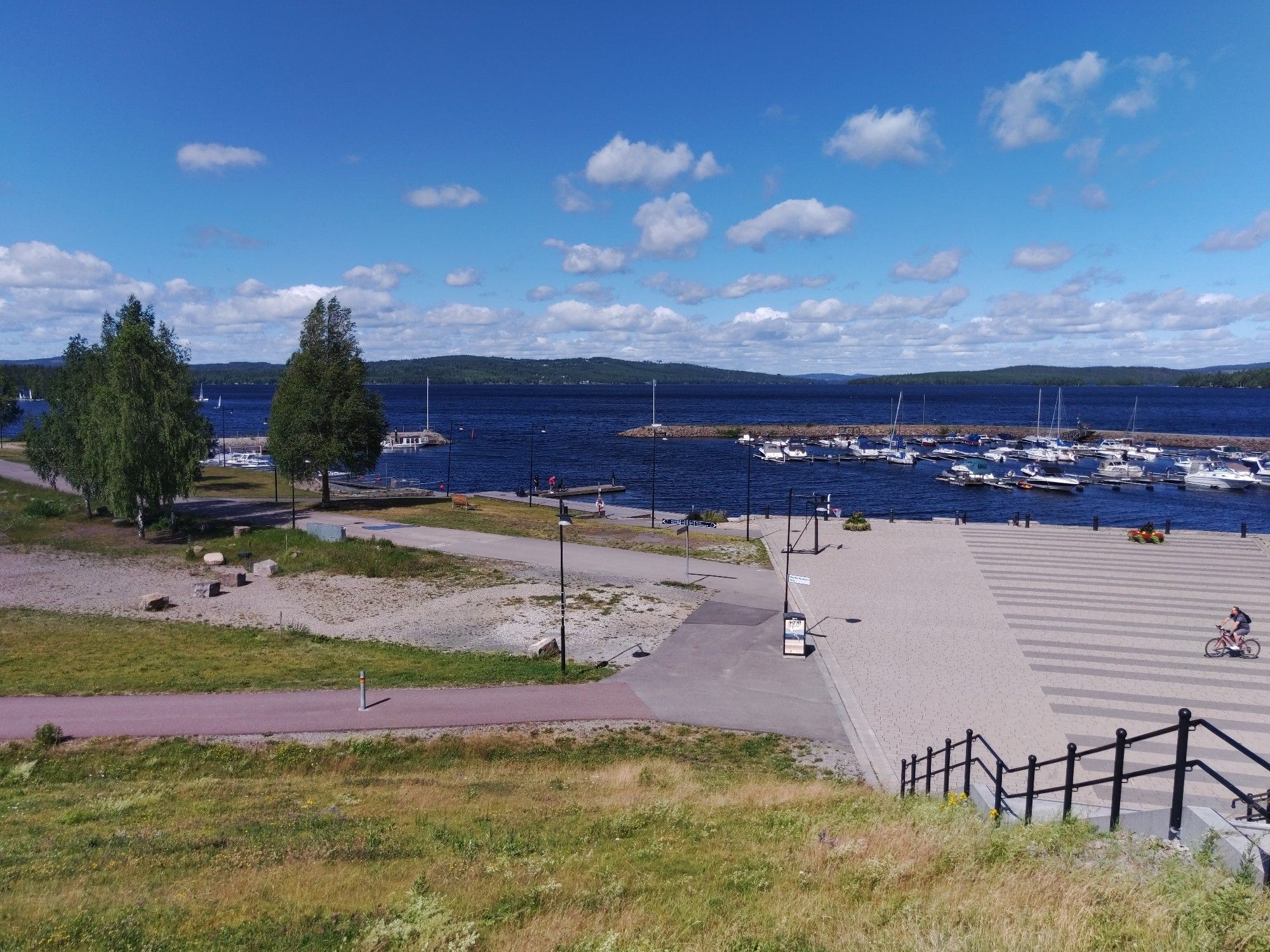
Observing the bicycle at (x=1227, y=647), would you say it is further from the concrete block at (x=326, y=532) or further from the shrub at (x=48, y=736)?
the concrete block at (x=326, y=532)

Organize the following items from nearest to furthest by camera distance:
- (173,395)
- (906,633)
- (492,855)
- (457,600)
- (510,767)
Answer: (492,855) → (510,767) → (906,633) → (457,600) → (173,395)

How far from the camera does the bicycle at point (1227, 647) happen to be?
73.8 ft

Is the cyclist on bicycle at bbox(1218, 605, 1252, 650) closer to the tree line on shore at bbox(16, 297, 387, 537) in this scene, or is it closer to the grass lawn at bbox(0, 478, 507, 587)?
the grass lawn at bbox(0, 478, 507, 587)

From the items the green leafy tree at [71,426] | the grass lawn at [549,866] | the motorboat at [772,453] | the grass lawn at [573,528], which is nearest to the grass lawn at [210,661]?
the grass lawn at [549,866]

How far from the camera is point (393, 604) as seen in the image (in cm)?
2903

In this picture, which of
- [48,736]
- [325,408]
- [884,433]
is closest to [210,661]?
[48,736]

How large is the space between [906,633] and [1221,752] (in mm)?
9157

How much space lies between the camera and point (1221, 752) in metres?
16.7

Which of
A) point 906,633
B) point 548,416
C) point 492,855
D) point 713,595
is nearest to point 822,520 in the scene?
point 713,595

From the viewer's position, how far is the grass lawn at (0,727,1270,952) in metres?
6.83

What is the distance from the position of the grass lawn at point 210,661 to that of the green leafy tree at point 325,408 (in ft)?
69.4

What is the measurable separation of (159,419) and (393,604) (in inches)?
791

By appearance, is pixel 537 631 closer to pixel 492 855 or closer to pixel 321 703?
pixel 321 703

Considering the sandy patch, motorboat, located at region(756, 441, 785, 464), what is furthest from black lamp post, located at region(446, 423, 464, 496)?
motorboat, located at region(756, 441, 785, 464)
